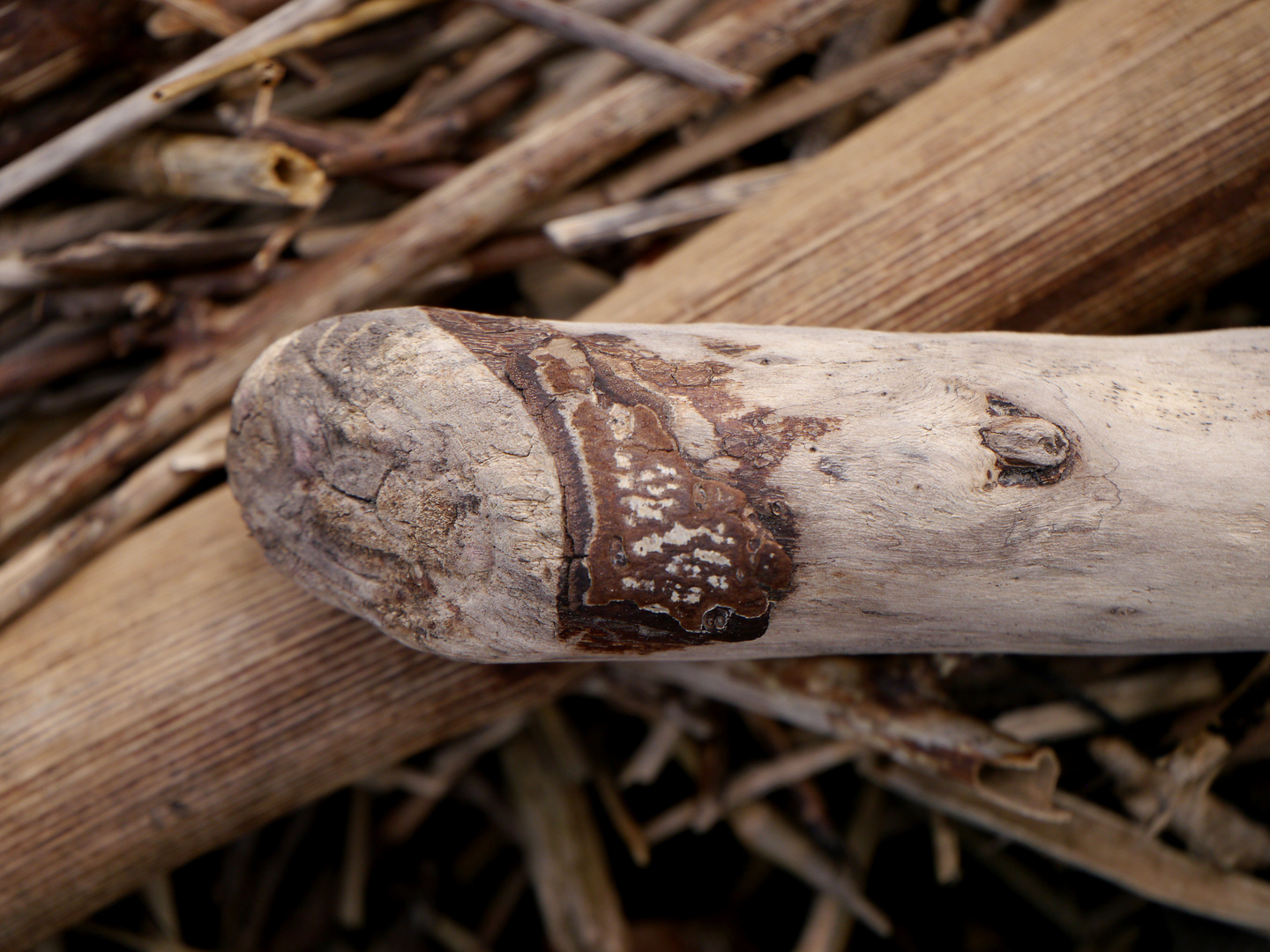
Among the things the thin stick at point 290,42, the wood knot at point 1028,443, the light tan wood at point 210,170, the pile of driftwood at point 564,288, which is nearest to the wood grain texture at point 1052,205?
the pile of driftwood at point 564,288

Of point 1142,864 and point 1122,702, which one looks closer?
point 1142,864

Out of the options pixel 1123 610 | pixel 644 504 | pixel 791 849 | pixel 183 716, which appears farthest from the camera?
pixel 791 849

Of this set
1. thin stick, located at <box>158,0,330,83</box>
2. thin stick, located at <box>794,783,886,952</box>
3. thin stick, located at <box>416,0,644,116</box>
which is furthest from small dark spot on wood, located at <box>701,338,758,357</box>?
thin stick, located at <box>794,783,886,952</box>

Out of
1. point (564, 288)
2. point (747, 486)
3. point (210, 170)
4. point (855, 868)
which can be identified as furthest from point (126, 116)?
point (855, 868)

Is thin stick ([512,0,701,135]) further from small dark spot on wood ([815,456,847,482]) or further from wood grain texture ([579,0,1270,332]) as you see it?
small dark spot on wood ([815,456,847,482])

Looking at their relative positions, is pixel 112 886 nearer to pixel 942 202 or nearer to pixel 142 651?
pixel 142 651

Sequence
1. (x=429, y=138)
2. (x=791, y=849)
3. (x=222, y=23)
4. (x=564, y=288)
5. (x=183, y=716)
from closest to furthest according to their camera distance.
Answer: (x=183, y=716)
(x=222, y=23)
(x=429, y=138)
(x=564, y=288)
(x=791, y=849)

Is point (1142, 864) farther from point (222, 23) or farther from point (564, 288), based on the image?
point (222, 23)
